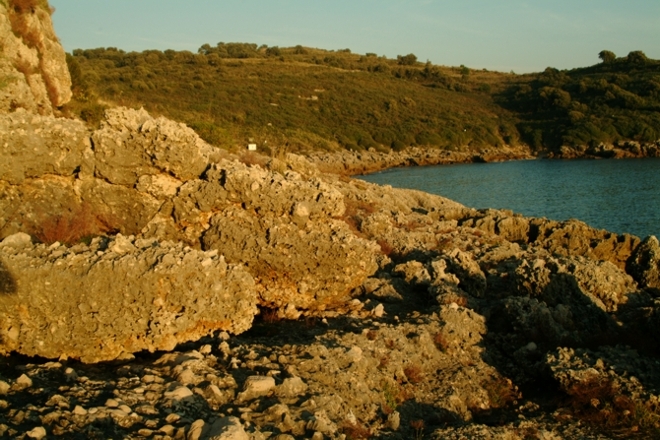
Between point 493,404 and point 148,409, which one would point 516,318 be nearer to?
point 493,404

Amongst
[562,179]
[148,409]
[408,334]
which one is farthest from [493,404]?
[562,179]

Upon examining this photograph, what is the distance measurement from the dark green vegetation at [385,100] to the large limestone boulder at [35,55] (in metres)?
37.2

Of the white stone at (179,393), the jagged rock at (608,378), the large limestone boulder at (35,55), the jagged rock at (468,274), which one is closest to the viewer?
the white stone at (179,393)

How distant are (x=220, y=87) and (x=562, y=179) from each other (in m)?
45.0

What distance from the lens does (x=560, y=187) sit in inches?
1550

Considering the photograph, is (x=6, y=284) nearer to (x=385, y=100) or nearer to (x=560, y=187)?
(x=560, y=187)

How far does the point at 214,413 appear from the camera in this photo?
4.57 metres

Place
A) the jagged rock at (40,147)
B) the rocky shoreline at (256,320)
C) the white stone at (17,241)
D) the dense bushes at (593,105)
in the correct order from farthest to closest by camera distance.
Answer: the dense bushes at (593,105) < the jagged rock at (40,147) < the white stone at (17,241) < the rocky shoreline at (256,320)

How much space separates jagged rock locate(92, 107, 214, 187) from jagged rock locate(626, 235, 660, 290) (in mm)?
8786

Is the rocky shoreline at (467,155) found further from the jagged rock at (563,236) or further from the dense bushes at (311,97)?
the jagged rock at (563,236)

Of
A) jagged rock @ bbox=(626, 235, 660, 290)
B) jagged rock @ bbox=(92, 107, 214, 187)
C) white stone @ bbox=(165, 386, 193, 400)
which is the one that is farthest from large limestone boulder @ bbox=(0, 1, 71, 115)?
jagged rock @ bbox=(626, 235, 660, 290)

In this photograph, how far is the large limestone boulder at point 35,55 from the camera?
45.5 ft

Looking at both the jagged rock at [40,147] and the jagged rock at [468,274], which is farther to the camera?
the jagged rock at [468,274]

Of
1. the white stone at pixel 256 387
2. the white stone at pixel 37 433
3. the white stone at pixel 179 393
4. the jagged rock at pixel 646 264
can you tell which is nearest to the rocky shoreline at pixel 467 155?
the jagged rock at pixel 646 264
